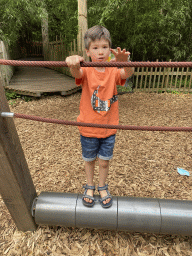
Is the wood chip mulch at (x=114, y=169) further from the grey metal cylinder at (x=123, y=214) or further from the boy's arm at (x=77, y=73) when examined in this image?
the boy's arm at (x=77, y=73)

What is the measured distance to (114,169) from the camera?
2.83 m

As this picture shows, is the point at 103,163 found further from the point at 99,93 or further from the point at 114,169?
the point at 114,169

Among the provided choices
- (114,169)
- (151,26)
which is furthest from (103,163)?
(151,26)

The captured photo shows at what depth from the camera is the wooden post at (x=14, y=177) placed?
1312 millimetres

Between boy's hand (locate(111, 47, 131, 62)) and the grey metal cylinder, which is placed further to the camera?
the grey metal cylinder

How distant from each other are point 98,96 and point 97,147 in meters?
0.45

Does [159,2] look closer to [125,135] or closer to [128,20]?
[128,20]

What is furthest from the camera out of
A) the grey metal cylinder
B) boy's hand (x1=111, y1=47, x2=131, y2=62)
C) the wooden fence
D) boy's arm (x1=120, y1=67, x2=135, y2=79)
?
the wooden fence

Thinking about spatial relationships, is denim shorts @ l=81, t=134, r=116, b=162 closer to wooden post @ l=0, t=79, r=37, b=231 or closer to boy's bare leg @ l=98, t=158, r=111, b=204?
boy's bare leg @ l=98, t=158, r=111, b=204

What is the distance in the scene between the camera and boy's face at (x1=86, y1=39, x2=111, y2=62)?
1.32m

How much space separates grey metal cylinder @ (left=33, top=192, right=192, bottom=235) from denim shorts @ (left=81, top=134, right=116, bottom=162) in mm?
411

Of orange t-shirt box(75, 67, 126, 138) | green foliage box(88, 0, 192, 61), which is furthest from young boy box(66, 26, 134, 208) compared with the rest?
green foliage box(88, 0, 192, 61)

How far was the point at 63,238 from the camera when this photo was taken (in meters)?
1.82

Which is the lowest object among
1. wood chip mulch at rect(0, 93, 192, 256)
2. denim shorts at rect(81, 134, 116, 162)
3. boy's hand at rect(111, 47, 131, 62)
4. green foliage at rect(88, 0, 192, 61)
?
wood chip mulch at rect(0, 93, 192, 256)
